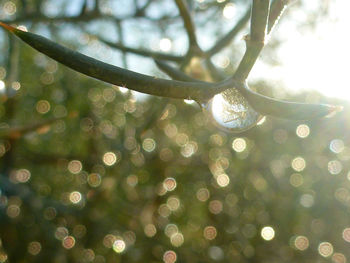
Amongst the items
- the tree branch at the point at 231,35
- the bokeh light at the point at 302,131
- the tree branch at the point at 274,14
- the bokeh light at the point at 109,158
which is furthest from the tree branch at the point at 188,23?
the bokeh light at the point at 302,131

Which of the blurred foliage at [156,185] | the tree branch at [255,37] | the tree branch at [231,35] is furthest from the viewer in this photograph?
the blurred foliage at [156,185]

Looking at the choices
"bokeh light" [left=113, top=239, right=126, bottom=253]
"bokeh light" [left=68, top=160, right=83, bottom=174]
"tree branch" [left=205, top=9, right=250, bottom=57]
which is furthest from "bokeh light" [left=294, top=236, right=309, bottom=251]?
"tree branch" [left=205, top=9, right=250, bottom=57]

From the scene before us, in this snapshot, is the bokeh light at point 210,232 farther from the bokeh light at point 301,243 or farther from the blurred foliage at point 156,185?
the bokeh light at point 301,243

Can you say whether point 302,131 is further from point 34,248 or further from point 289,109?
point 289,109

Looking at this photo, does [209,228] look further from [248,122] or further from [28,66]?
[248,122]

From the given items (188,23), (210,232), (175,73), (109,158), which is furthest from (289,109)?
(210,232)
